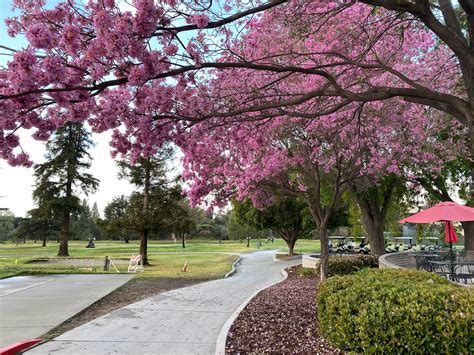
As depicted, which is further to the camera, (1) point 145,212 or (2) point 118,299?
(1) point 145,212

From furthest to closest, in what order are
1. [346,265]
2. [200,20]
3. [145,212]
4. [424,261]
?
[145,212], [346,265], [424,261], [200,20]

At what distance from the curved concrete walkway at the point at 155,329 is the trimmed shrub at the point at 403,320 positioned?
2.02 m

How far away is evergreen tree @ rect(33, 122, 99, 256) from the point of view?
33.8 metres

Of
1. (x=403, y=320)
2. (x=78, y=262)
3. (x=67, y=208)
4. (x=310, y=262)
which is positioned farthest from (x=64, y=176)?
(x=403, y=320)

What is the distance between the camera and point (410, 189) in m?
19.4

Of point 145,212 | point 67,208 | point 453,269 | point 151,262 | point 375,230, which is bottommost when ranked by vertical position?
point 151,262

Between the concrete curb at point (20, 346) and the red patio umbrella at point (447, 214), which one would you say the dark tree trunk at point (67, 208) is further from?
the red patio umbrella at point (447, 214)

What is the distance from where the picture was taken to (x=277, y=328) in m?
6.48

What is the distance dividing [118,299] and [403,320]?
7741 mm

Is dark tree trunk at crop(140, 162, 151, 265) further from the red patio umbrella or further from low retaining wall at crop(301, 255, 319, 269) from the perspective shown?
the red patio umbrella

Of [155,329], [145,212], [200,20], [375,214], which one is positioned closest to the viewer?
[200,20]

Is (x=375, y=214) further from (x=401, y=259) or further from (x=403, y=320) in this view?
(x=403, y=320)

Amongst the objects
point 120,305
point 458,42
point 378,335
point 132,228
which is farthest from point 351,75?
point 132,228

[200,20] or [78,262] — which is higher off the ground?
[200,20]
